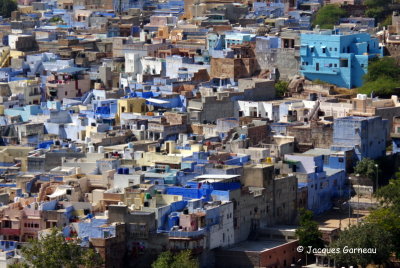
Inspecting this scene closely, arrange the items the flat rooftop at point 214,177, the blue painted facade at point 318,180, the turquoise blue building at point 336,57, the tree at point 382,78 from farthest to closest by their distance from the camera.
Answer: the turquoise blue building at point 336,57 → the tree at point 382,78 → the blue painted facade at point 318,180 → the flat rooftop at point 214,177

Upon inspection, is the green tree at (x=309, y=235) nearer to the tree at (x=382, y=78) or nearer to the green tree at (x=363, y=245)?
the green tree at (x=363, y=245)

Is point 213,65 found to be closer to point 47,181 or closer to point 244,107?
point 244,107

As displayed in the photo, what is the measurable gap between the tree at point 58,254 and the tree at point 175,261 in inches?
56.2

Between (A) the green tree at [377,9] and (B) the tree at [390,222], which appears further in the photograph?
(A) the green tree at [377,9]

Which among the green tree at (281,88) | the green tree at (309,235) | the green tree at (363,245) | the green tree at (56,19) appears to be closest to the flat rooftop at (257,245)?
the green tree at (309,235)

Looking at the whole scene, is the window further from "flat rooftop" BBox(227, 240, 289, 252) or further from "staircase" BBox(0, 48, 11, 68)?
"flat rooftop" BBox(227, 240, 289, 252)

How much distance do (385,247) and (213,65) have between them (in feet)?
67.3

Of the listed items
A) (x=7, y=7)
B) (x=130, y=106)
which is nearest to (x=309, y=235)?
(x=130, y=106)

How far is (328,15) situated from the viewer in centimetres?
7531

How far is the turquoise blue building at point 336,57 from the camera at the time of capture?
6031cm

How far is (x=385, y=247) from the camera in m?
42.4

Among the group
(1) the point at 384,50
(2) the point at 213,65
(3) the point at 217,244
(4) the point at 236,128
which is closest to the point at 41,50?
(2) the point at 213,65

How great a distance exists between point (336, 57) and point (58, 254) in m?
22.6

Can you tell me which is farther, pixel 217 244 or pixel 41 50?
pixel 41 50
